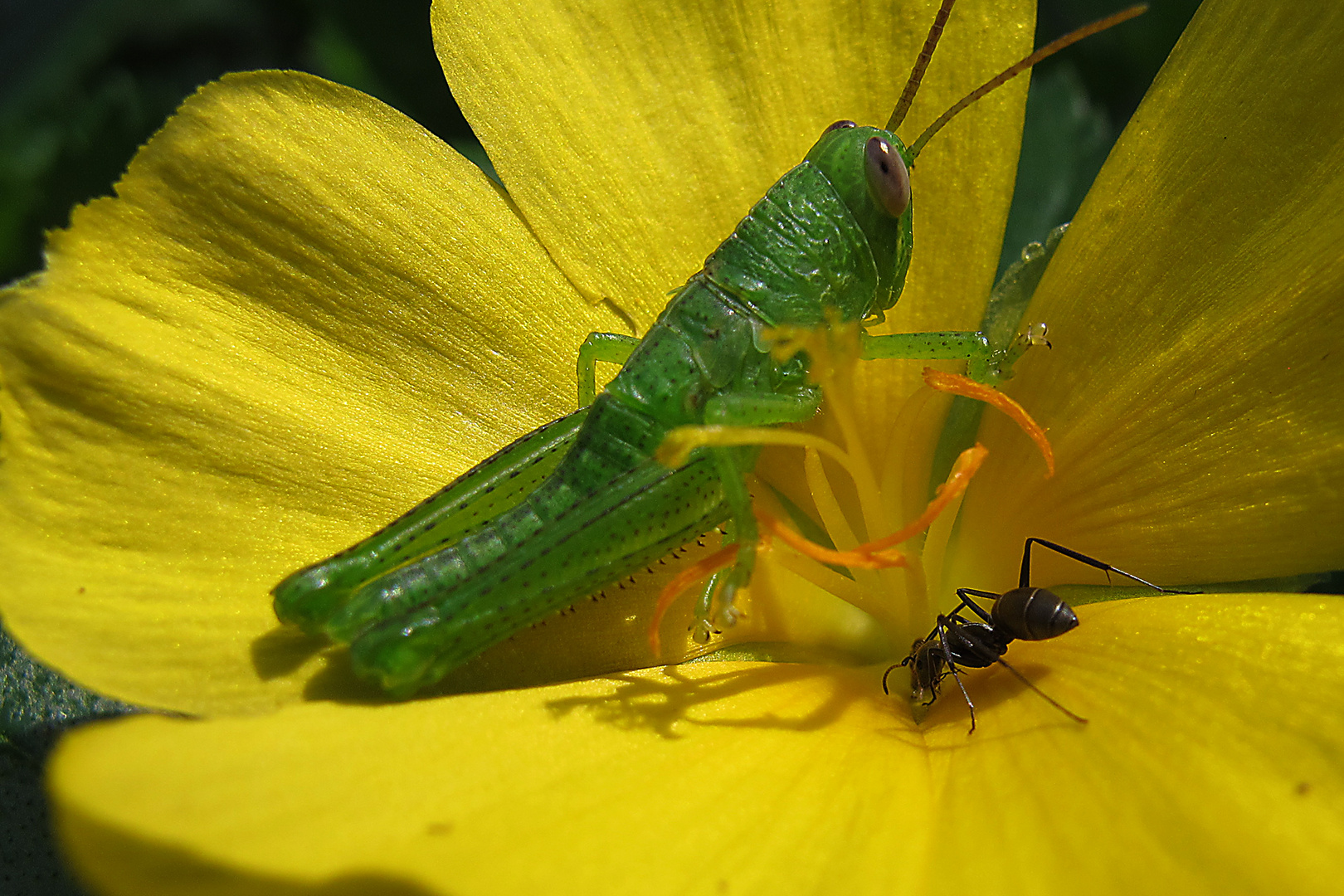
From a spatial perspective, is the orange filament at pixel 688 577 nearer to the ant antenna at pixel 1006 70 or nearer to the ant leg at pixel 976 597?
the ant leg at pixel 976 597

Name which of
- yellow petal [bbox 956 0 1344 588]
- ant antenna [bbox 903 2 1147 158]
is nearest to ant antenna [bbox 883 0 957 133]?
ant antenna [bbox 903 2 1147 158]

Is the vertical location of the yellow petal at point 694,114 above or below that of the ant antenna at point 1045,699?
above

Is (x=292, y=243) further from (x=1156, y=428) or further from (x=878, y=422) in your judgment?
(x=1156, y=428)

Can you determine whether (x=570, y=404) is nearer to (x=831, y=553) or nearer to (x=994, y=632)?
(x=831, y=553)

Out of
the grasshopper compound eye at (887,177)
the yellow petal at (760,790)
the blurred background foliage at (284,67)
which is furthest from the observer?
the blurred background foliage at (284,67)

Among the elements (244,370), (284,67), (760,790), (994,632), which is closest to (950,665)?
(994,632)

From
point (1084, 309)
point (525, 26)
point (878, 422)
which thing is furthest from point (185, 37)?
point (1084, 309)

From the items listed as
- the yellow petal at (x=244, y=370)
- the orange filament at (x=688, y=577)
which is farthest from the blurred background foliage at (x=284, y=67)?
the orange filament at (x=688, y=577)

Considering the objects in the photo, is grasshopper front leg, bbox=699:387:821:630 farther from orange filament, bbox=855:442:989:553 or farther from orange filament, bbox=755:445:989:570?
orange filament, bbox=855:442:989:553
